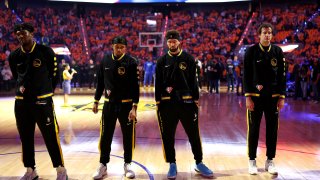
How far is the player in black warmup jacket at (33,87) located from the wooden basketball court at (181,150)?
28.4 inches

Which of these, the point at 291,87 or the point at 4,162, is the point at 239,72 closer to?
the point at 291,87

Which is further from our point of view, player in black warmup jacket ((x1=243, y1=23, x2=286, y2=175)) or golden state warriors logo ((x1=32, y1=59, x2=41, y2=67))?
player in black warmup jacket ((x1=243, y1=23, x2=286, y2=175))

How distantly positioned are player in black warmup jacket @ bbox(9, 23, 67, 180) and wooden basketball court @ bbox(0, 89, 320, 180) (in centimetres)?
72

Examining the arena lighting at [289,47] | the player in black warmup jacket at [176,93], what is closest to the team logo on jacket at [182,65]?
the player in black warmup jacket at [176,93]

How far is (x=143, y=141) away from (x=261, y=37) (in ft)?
10.1

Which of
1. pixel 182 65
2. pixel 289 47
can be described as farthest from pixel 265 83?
pixel 289 47

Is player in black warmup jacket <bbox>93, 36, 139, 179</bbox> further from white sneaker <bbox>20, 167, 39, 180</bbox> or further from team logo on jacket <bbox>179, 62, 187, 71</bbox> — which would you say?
white sneaker <bbox>20, 167, 39, 180</bbox>

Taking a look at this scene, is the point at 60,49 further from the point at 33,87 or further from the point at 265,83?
the point at 265,83

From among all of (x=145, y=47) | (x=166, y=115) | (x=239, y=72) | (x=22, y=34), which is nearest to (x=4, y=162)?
(x=22, y=34)

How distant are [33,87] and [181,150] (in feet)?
9.05

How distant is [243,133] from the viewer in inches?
286

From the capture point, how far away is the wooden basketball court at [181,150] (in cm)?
456

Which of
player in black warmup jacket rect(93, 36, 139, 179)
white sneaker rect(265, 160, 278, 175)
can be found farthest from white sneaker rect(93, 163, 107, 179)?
white sneaker rect(265, 160, 278, 175)

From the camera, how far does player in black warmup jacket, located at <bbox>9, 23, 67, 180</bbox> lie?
155 inches
